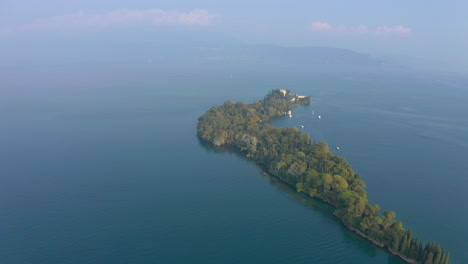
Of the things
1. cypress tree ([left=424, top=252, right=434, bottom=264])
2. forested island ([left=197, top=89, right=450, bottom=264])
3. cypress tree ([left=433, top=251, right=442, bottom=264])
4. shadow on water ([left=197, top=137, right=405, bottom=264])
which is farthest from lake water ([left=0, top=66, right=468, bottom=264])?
cypress tree ([left=433, top=251, right=442, bottom=264])

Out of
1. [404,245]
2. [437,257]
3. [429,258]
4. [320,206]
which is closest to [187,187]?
[320,206]

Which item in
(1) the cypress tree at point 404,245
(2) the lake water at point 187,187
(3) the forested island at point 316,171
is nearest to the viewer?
(1) the cypress tree at point 404,245

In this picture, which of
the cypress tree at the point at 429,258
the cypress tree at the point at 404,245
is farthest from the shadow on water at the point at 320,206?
the cypress tree at the point at 429,258

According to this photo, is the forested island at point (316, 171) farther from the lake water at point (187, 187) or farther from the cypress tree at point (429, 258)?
the lake water at point (187, 187)

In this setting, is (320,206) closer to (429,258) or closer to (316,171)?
(316,171)

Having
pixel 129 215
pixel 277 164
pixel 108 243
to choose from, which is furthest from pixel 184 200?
pixel 277 164

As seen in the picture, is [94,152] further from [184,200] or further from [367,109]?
[367,109]
